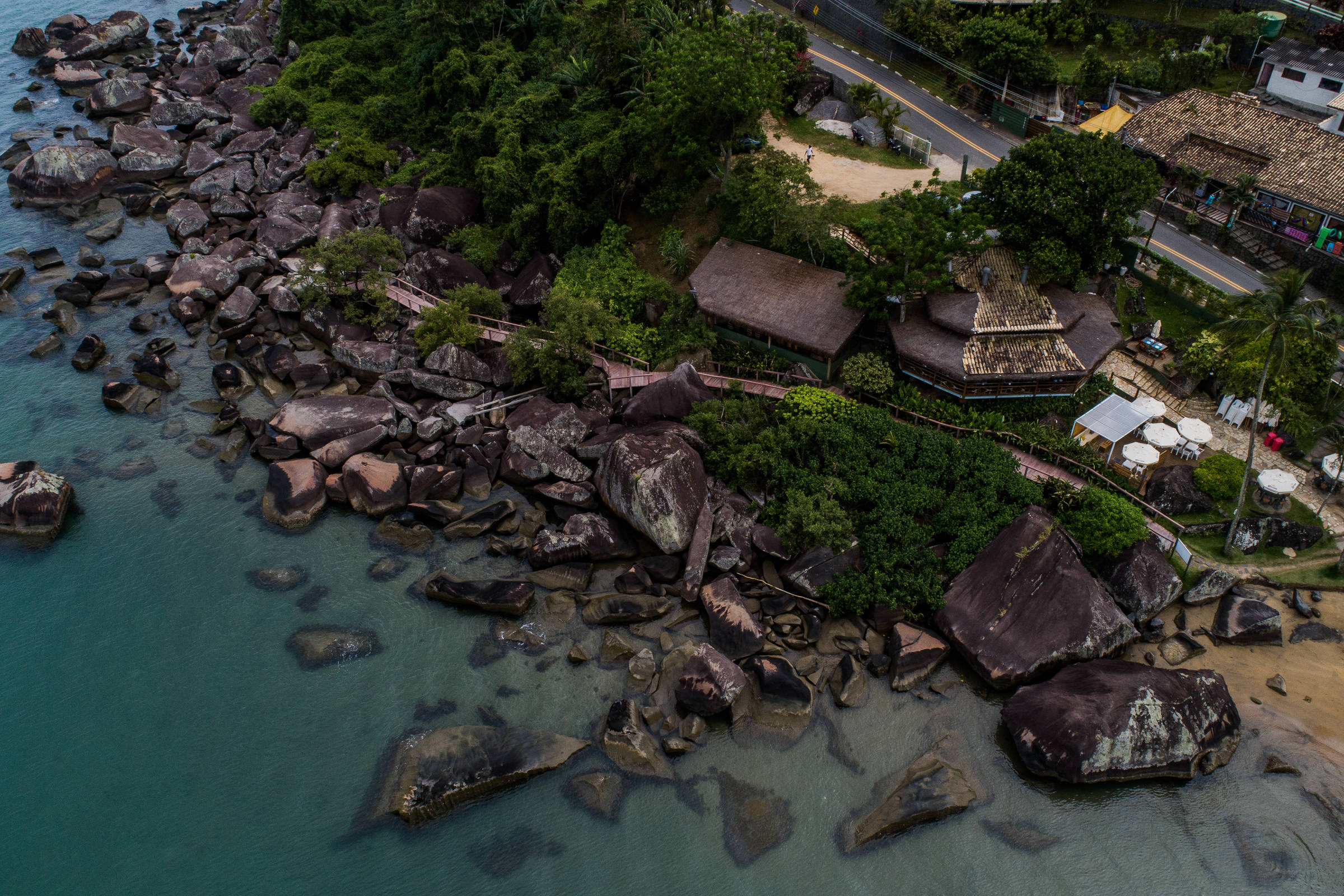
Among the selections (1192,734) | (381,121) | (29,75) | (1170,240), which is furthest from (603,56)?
(29,75)

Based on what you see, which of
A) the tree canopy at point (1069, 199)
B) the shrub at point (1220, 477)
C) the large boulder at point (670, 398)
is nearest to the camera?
the shrub at point (1220, 477)

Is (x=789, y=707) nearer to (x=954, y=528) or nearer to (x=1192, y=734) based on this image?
(x=954, y=528)

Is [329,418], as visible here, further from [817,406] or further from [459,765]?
A: [817,406]

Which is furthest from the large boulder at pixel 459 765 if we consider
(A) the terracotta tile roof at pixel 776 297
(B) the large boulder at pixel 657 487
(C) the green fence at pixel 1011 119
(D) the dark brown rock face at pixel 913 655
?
(C) the green fence at pixel 1011 119

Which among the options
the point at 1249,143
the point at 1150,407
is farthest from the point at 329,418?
the point at 1249,143

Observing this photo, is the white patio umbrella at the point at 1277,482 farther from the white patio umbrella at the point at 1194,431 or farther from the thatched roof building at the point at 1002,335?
the thatched roof building at the point at 1002,335

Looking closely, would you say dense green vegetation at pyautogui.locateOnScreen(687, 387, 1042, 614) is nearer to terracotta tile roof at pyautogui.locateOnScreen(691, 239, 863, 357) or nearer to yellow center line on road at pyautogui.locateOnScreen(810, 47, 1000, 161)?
terracotta tile roof at pyautogui.locateOnScreen(691, 239, 863, 357)

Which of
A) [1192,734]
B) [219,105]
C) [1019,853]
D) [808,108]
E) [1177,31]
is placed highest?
[1177,31]

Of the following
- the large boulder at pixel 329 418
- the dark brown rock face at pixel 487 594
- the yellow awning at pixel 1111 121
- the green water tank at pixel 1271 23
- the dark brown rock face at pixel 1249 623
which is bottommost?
the dark brown rock face at pixel 487 594
